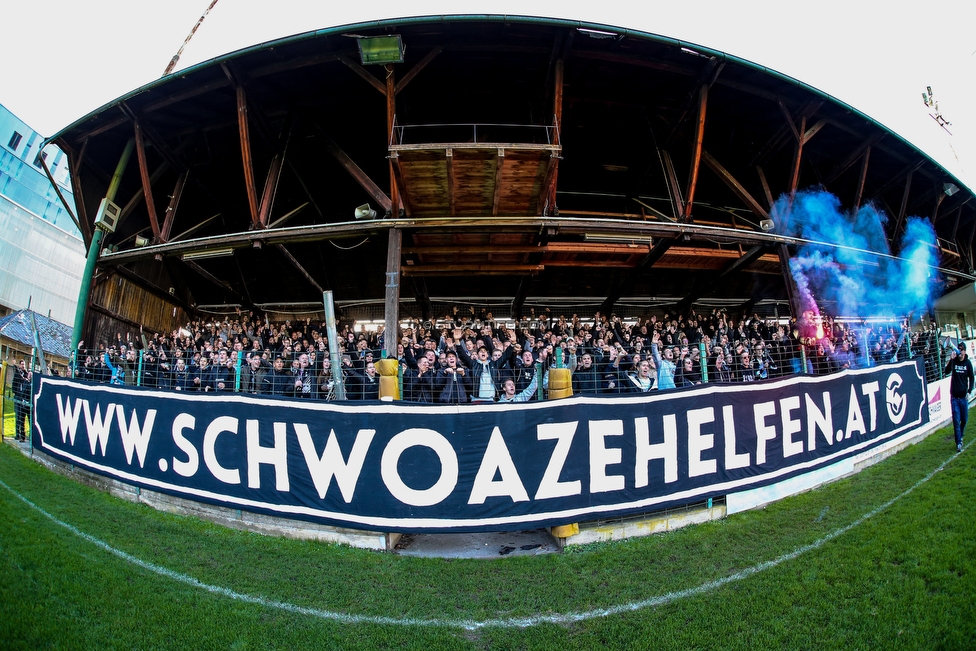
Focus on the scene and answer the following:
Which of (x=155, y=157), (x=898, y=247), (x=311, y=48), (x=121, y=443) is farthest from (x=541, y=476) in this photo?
(x=898, y=247)

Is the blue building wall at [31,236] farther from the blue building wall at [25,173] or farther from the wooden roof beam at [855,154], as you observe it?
the wooden roof beam at [855,154]

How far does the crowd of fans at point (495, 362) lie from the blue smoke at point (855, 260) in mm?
1904

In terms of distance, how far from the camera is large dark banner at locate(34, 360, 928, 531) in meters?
4.84

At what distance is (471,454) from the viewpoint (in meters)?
A: 4.87

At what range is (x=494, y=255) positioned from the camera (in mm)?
10961

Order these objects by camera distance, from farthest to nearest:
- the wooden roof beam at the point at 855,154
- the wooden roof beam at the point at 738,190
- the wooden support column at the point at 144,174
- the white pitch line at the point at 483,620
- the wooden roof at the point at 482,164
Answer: the wooden roof beam at the point at 855,154 → the wooden roof beam at the point at 738,190 → the wooden support column at the point at 144,174 → the wooden roof at the point at 482,164 → the white pitch line at the point at 483,620

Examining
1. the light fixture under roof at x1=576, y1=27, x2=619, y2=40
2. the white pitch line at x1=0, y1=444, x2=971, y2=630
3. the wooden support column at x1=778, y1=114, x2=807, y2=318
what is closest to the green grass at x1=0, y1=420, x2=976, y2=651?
the white pitch line at x1=0, y1=444, x2=971, y2=630

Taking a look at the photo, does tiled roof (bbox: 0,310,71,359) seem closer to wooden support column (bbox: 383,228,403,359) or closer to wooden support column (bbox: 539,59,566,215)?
wooden support column (bbox: 383,228,403,359)

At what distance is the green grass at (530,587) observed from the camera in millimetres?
3279

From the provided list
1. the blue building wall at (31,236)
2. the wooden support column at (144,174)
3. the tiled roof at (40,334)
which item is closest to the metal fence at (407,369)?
the wooden support column at (144,174)

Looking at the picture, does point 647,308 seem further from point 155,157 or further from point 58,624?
point 155,157

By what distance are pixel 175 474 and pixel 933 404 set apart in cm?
1556

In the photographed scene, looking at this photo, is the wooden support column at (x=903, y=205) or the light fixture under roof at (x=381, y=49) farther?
the wooden support column at (x=903, y=205)

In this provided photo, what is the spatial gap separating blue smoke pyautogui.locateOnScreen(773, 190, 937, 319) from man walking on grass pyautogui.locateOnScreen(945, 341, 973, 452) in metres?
2.85
